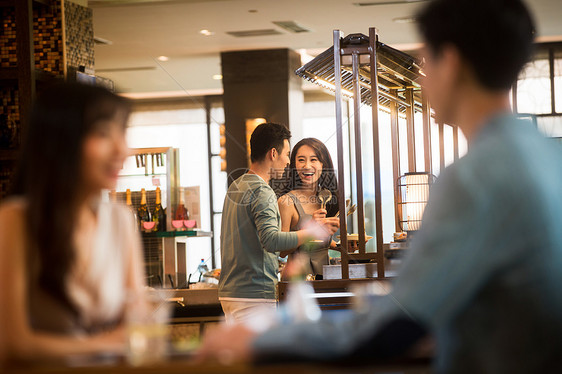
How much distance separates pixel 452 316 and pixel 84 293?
0.69m

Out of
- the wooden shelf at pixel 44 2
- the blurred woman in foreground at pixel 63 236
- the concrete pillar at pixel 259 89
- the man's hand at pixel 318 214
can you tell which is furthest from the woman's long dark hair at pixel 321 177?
the concrete pillar at pixel 259 89

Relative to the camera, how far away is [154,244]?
580 cm

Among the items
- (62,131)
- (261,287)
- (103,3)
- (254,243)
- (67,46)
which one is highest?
(103,3)

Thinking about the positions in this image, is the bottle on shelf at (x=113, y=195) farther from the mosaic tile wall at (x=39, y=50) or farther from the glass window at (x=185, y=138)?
the glass window at (x=185, y=138)

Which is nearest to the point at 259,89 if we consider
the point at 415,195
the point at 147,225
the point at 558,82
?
the point at 147,225

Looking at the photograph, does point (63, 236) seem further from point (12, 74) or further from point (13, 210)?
point (12, 74)

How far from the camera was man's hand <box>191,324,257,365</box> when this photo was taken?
1000mm

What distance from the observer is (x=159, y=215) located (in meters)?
5.81

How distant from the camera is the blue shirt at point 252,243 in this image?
3.25 meters

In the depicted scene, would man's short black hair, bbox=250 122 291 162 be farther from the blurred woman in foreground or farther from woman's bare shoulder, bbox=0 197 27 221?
woman's bare shoulder, bbox=0 197 27 221

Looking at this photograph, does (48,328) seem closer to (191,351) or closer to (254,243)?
(191,351)

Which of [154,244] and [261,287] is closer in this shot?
[261,287]

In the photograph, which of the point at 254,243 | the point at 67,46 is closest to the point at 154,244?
the point at 67,46

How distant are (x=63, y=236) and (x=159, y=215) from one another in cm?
459
